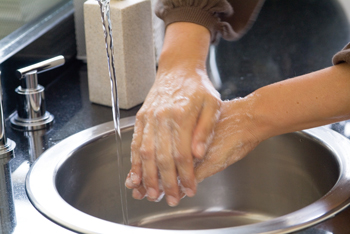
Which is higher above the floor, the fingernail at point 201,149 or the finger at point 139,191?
the fingernail at point 201,149

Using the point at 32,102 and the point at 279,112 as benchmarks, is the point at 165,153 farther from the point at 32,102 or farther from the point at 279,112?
the point at 32,102

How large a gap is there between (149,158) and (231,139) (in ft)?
0.39

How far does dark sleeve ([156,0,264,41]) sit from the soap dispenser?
0.22 metres

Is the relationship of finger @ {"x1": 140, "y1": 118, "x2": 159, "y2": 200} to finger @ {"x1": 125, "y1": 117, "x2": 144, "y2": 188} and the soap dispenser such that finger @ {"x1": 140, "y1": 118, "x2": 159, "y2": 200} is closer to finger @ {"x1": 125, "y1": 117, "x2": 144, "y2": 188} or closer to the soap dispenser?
finger @ {"x1": 125, "y1": 117, "x2": 144, "y2": 188}

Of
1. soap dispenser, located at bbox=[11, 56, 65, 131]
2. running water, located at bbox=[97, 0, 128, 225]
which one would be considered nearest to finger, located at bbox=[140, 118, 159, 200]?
running water, located at bbox=[97, 0, 128, 225]

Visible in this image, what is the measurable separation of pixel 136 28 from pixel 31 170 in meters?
0.34

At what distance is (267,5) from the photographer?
4.41ft

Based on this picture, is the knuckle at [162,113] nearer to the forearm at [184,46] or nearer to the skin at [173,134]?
the skin at [173,134]

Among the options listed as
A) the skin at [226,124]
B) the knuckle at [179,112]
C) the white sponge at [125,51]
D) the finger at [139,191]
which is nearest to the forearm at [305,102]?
the skin at [226,124]

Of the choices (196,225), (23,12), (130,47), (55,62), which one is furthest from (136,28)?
(196,225)

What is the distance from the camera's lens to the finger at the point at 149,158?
69 cm

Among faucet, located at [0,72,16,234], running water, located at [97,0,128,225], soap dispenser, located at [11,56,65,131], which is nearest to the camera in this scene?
faucet, located at [0,72,16,234]

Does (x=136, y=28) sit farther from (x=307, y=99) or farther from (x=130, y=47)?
(x=307, y=99)

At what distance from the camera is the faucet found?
2.06ft
